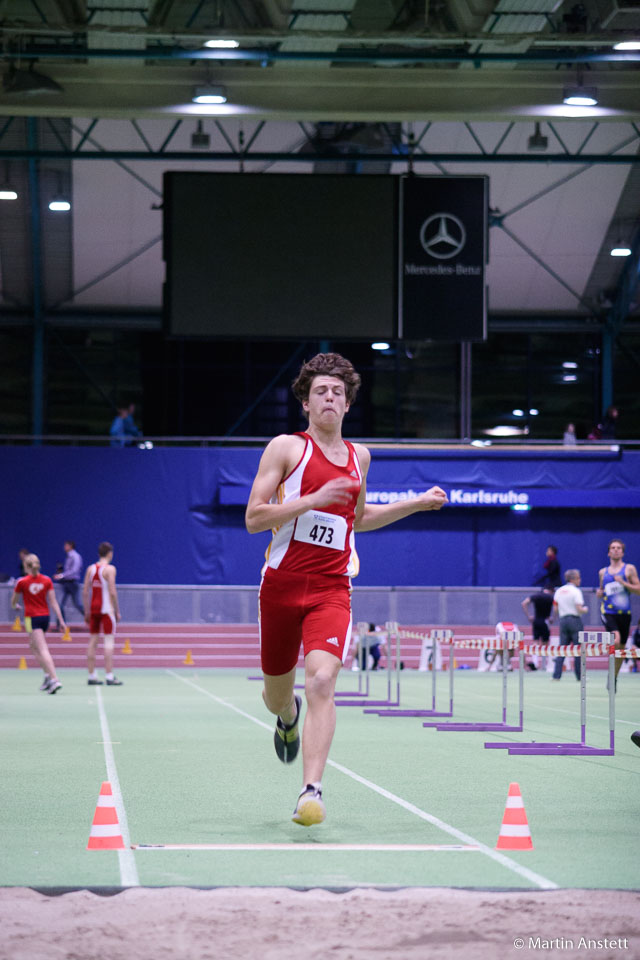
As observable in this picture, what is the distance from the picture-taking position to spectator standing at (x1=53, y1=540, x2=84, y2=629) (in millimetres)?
30125

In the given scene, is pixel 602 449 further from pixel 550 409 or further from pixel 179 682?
pixel 179 682

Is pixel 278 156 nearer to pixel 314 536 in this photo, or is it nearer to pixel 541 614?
pixel 541 614

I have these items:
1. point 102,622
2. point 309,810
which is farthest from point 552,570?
point 309,810

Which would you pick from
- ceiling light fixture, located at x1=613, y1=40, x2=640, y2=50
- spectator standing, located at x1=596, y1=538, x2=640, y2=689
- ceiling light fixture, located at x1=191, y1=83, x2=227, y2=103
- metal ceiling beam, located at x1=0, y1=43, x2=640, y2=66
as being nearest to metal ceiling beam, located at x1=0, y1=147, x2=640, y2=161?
ceiling light fixture, located at x1=191, y1=83, x2=227, y2=103

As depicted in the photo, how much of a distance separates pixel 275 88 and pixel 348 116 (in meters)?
1.38

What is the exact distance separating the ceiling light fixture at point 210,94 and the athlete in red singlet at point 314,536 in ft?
51.8

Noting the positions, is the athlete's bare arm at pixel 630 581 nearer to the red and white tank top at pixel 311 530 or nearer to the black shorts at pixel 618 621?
the black shorts at pixel 618 621

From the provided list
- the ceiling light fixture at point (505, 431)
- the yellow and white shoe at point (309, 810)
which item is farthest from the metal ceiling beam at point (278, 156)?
the yellow and white shoe at point (309, 810)

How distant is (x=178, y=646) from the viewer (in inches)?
1144

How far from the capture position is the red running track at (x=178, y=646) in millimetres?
28297

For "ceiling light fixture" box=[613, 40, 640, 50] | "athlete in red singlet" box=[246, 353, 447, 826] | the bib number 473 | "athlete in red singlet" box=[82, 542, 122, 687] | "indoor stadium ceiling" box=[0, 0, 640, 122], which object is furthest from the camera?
"athlete in red singlet" box=[82, 542, 122, 687]

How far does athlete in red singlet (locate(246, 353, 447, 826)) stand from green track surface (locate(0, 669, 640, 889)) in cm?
72

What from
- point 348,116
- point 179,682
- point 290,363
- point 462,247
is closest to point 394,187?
point 462,247

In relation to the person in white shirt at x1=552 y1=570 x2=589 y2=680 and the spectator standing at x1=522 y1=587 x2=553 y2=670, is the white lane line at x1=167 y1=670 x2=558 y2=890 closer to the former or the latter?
the person in white shirt at x1=552 y1=570 x2=589 y2=680
